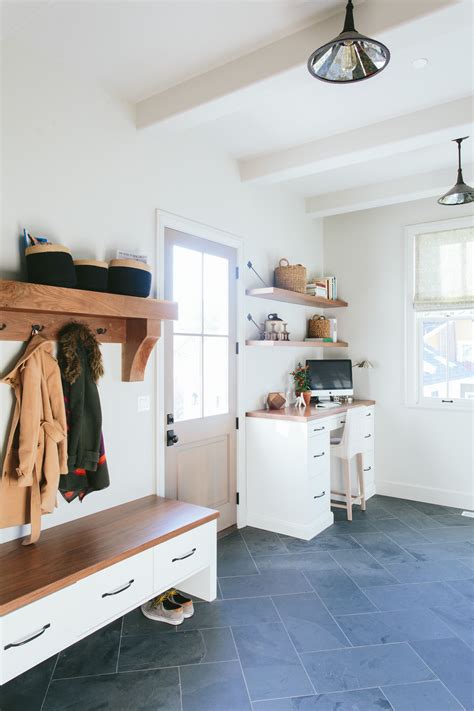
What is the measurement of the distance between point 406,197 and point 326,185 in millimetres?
699

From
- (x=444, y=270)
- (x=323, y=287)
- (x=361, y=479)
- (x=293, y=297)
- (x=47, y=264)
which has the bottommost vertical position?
(x=361, y=479)

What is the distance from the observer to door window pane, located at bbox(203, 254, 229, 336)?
339 cm

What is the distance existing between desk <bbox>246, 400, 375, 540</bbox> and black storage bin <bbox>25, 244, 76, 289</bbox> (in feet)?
6.76

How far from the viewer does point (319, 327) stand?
461 centimetres

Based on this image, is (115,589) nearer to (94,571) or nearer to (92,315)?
(94,571)

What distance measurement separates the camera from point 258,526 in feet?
12.2

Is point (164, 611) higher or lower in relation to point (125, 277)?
lower

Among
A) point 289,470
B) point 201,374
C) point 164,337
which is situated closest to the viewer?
point 164,337

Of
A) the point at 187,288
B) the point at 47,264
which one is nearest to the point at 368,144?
the point at 187,288

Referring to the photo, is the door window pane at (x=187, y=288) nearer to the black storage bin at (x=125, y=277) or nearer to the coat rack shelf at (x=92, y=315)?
the coat rack shelf at (x=92, y=315)

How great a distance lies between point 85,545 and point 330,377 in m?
2.93

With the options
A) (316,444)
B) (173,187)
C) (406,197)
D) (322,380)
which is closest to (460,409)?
(322,380)

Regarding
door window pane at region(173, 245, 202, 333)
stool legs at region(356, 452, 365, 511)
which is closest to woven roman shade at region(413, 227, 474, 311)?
stool legs at region(356, 452, 365, 511)

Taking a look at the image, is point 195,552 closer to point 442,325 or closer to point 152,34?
point 152,34
